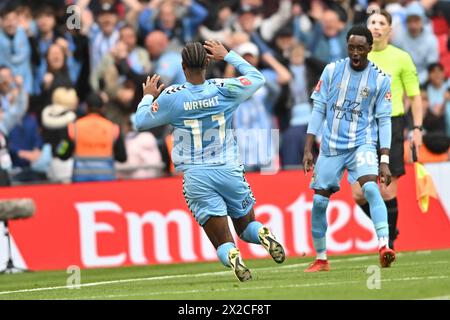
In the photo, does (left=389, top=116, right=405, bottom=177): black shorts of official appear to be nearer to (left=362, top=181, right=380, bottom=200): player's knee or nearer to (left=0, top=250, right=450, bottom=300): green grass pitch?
(left=0, top=250, right=450, bottom=300): green grass pitch

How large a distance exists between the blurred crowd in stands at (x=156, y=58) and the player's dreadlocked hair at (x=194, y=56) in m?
8.37

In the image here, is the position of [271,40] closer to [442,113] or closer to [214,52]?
[442,113]

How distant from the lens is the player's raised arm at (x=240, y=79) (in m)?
13.1

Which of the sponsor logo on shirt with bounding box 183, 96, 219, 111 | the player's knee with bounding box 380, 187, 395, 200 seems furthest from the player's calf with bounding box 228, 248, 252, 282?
the player's knee with bounding box 380, 187, 395, 200

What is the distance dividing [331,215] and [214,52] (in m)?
6.66

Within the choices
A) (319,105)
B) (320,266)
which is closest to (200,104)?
(319,105)

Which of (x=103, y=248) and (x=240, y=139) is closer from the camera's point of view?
(x=103, y=248)

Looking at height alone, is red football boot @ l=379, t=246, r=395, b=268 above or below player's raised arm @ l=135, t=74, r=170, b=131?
below

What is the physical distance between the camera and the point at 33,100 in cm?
2303

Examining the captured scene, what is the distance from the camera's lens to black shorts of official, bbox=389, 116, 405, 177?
1645cm

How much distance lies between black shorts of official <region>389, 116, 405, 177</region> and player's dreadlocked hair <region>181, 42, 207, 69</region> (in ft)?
13.4

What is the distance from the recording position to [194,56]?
42.5ft

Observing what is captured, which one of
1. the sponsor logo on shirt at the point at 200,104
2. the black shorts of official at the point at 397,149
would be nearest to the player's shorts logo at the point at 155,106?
the sponsor logo on shirt at the point at 200,104

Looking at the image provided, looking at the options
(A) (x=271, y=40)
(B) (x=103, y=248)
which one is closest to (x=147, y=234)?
(B) (x=103, y=248)
